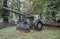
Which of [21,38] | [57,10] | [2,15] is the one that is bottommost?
[21,38]

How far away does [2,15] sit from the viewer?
50.1 ft

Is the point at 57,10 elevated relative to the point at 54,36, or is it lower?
elevated

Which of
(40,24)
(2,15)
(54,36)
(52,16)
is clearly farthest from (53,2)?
(2,15)

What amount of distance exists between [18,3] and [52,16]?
→ 45.4 feet

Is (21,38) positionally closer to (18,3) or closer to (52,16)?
(52,16)

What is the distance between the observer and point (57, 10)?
6.87 m

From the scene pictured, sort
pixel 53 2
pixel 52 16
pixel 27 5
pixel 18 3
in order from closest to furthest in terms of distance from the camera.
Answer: pixel 53 2 < pixel 52 16 < pixel 27 5 < pixel 18 3

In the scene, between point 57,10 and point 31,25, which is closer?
point 57,10

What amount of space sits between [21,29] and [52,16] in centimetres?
445

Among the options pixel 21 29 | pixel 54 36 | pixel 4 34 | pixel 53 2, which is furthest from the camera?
pixel 21 29

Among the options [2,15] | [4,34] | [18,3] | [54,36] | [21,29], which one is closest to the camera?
[54,36]

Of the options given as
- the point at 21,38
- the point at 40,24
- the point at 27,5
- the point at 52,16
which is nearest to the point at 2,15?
the point at 27,5

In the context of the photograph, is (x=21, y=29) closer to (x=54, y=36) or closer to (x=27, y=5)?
(x=54, y=36)

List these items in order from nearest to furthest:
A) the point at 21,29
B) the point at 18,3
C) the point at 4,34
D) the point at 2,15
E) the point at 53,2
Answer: the point at 53,2 → the point at 4,34 → the point at 21,29 → the point at 2,15 → the point at 18,3
